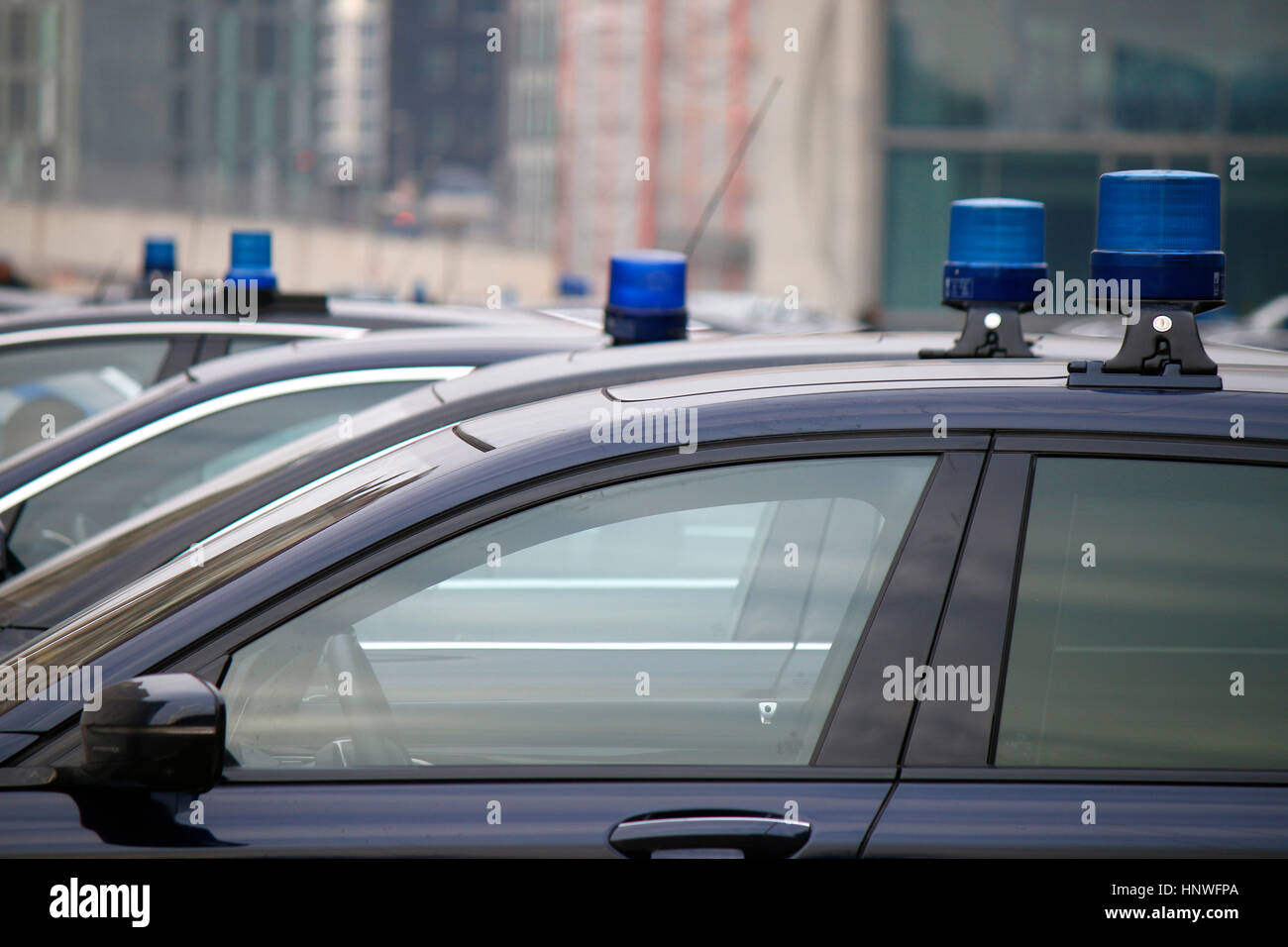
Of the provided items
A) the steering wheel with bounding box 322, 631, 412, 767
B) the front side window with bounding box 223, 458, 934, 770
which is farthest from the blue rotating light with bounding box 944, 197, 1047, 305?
the steering wheel with bounding box 322, 631, 412, 767

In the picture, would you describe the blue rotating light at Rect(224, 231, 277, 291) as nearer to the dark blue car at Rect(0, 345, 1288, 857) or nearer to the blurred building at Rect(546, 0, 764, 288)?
the dark blue car at Rect(0, 345, 1288, 857)

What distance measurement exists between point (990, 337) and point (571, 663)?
3.03 feet

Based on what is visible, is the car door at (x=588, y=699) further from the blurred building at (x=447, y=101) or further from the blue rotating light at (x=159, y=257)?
the blurred building at (x=447, y=101)

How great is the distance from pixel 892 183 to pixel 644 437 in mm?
19839

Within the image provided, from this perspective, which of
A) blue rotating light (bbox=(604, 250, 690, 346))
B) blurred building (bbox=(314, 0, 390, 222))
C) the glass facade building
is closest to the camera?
blue rotating light (bbox=(604, 250, 690, 346))

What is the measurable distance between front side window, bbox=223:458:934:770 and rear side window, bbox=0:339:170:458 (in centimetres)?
250

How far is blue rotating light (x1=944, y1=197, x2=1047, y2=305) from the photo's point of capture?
2455mm

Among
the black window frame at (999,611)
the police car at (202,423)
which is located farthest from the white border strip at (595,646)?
the police car at (202,423)

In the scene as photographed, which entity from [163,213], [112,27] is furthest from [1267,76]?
[112,27]

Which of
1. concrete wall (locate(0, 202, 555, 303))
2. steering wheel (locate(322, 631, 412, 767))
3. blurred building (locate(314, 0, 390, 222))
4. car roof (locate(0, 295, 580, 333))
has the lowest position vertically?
steering wheel (locate(322, 631, 412, 767))

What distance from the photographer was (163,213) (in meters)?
29.9

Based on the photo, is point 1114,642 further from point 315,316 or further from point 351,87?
point 351,87

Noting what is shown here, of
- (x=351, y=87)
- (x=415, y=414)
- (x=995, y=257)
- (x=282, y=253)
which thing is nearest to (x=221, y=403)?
(x=415, y=414)

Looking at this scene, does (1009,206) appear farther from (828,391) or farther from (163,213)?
(163,213)
